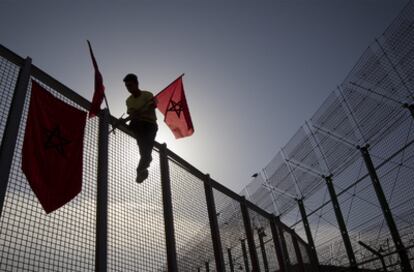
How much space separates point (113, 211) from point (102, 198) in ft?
0.61

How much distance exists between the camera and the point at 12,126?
3.30 meters

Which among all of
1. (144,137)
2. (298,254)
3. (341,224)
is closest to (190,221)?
(144,137)

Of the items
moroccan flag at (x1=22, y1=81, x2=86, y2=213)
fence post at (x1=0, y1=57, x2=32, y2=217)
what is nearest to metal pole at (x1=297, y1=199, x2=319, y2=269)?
moroccan flag at (x1=22, y1=81, x2=86, y2=213)

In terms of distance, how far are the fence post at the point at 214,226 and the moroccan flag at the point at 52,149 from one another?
109 inches

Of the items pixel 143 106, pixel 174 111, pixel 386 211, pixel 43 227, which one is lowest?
pixel 43 227

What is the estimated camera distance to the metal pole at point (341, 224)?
1000cm

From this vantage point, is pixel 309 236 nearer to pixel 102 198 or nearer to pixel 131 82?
pixel 131 82

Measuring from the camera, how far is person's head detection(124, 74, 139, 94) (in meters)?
5.63

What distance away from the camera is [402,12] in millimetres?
9203

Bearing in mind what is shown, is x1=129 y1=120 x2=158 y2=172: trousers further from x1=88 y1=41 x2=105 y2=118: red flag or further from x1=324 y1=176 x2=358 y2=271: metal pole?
x1=324 y1=176 x2=358 y2=271: metal pole

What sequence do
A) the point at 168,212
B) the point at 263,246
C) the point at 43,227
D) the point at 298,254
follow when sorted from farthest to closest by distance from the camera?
the point at 298,254
the point at 263,246
the point at 168,212
the point at 43,227

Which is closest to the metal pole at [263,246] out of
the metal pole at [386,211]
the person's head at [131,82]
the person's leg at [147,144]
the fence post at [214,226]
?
the fence post at [214,226]

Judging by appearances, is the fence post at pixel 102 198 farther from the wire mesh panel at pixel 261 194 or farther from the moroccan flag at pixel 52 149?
the wire mesh panel at pixel 261 194

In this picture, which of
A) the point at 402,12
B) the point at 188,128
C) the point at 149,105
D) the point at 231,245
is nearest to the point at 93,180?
the point at 149,105
